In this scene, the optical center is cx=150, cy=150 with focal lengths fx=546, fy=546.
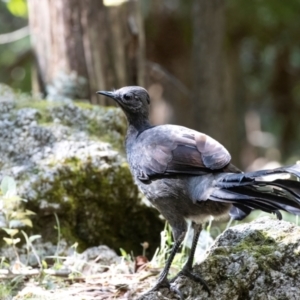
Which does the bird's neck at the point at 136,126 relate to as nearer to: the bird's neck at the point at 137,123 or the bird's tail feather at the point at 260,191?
the bird's neck at the point at 137,123

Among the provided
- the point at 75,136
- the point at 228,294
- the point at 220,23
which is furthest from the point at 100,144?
the point at 220,23

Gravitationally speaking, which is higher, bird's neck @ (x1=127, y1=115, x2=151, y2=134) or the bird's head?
the bird's head

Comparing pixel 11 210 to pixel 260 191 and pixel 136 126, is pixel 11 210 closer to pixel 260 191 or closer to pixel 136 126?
pixel 136 126

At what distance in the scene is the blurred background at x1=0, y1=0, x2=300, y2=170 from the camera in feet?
20.5

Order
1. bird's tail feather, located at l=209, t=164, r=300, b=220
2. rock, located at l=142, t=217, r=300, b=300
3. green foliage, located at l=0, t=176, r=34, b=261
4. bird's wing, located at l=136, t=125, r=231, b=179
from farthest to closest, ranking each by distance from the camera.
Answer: green foliage, located at l=0, t=176, r=34, b=261
bird's wing, located at l=136, t=125, r=231, b=179
rock, located at l=142, t=217, r=300, b=300
bird's tail feather, located at l=209, t=164, r=300, b=220

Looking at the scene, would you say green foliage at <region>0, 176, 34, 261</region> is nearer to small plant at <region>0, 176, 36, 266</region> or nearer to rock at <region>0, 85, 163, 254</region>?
small plant at <region>0, 176, 36, 266</region>

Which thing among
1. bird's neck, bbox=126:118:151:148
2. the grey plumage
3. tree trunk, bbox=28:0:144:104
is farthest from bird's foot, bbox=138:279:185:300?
tree trunk, bbox=28:0:144:104

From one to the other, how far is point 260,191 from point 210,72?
18.0 ft

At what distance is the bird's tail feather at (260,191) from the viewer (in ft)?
9.59

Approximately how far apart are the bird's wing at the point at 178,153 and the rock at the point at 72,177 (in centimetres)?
107

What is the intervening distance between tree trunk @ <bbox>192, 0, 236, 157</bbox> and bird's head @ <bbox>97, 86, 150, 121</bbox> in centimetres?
421

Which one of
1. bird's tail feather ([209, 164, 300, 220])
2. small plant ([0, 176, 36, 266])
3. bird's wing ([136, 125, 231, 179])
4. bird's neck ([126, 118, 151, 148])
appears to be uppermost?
bird's neck ([126, 118, 151, 148])

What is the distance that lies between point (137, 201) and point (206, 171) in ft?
5.42

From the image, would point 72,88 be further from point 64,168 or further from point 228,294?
point 228,294
